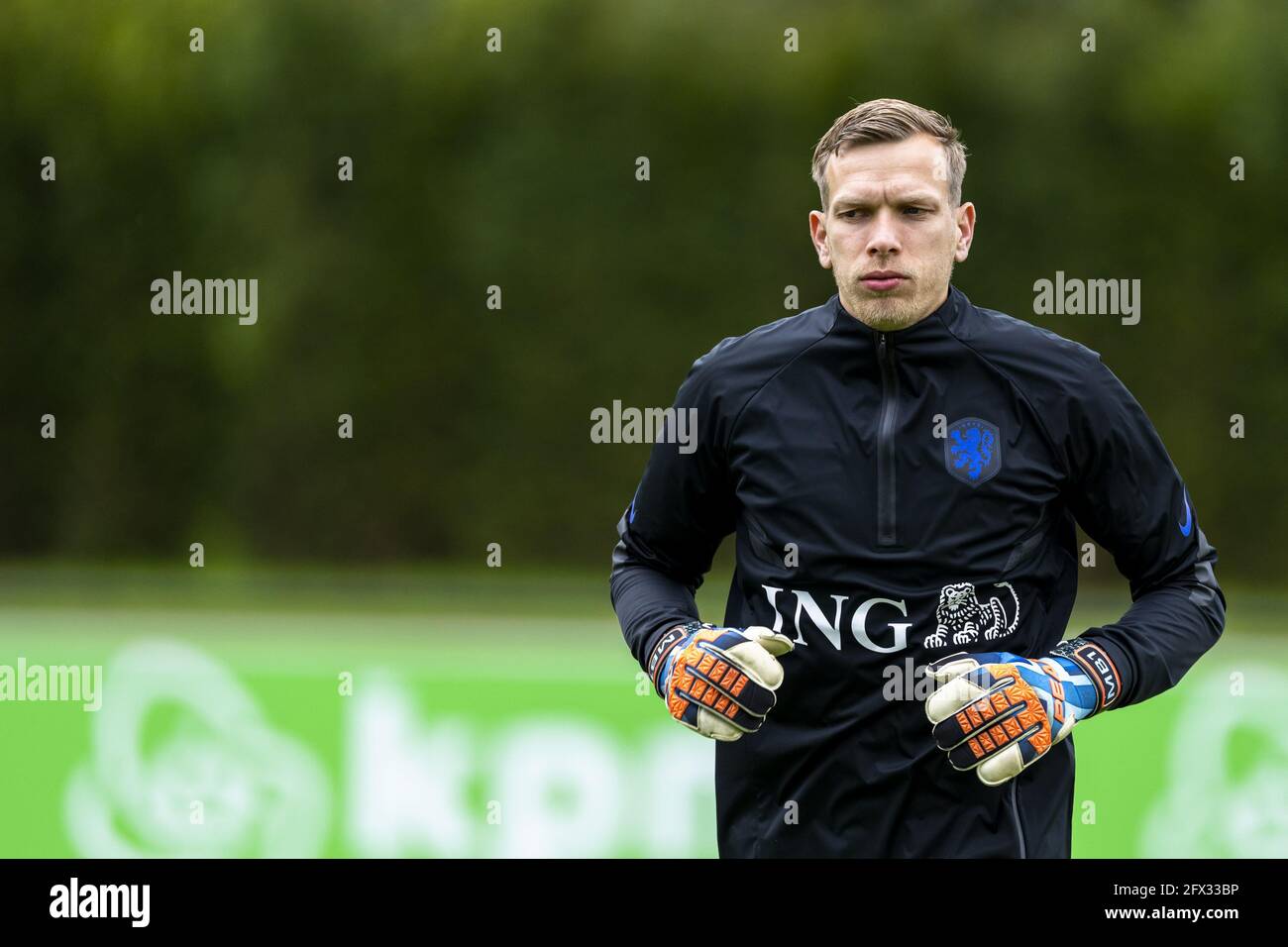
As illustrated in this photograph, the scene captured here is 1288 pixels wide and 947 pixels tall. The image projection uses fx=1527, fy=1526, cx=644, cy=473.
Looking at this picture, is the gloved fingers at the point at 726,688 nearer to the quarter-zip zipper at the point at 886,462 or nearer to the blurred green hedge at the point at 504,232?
the quarter-zip zipper at the point at 886,462

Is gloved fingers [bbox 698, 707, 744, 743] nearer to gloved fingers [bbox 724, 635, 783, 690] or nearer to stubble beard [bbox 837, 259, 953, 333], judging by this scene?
gloved fingers [bbox 724, 635, 783, 690]

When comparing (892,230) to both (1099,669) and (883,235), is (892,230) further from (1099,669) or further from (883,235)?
(1099,669)

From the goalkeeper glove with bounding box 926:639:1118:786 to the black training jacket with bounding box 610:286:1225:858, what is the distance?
0.27 ft

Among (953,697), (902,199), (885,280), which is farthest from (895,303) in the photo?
(953,697)

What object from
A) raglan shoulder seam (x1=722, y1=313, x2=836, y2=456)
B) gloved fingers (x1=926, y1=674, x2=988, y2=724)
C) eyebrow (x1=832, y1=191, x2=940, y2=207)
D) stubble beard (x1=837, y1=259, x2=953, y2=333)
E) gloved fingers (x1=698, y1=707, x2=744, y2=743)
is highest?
eyebrow (x1=832, y1=191, x2=940, y2=207)

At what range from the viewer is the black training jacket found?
230cm

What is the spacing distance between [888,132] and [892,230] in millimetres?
159

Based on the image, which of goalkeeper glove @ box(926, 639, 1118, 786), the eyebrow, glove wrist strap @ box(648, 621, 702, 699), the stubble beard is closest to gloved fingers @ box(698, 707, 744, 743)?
glove wrist strap @ box(648, 621, 702, 699)

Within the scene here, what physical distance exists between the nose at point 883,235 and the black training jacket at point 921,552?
0.12 metres

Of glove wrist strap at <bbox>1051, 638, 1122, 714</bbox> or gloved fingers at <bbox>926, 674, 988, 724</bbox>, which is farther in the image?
glove wrist strap at <bbox>1051, 638, 1122, 714</bbox>

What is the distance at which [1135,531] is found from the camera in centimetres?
235

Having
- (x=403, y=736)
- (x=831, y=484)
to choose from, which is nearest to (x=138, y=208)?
(x=403, y=736)

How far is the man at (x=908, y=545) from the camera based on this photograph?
2.29 m

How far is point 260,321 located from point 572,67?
1.68m
